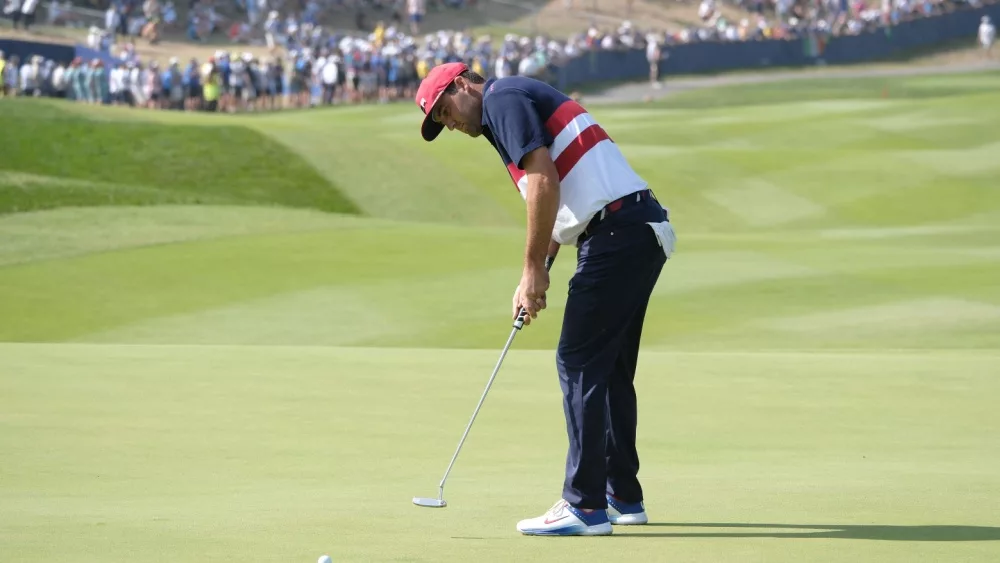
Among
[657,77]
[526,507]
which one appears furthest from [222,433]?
[657,77]

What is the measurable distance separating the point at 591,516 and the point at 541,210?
4.79ft

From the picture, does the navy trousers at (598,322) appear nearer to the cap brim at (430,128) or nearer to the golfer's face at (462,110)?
the golfer's face at (462,110)

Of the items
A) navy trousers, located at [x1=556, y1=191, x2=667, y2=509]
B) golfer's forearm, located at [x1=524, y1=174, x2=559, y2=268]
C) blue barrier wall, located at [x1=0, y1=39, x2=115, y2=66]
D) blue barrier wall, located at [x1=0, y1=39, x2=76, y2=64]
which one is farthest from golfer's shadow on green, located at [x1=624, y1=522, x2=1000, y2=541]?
blue barrier wall, located at [x1=0, y1=39, x2=115, y2=66]

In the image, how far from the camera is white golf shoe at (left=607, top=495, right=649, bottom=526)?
7367mm

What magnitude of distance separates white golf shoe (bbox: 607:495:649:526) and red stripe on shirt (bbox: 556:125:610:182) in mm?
1637

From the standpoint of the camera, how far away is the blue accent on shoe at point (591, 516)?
23.4ft

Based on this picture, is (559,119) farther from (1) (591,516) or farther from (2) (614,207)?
(1) (591,516)

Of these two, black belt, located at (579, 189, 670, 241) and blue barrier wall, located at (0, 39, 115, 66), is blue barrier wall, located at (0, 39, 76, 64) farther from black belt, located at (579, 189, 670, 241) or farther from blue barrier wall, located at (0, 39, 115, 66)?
black belt, located at (579, 189, 670, 241)

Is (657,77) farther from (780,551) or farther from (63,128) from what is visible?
(780,551)

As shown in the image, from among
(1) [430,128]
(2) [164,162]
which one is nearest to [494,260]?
(2) [164,162]

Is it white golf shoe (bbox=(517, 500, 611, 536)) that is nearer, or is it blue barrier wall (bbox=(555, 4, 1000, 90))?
white golf shoe (bbox=(517, 500, 611, 536))

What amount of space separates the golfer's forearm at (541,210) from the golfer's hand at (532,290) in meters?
0.10

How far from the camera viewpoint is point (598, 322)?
7.27 m

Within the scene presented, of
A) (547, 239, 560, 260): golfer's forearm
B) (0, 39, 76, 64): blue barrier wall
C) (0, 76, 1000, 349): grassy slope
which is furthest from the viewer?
(0, 39, 76, 64): blue barrier wall
